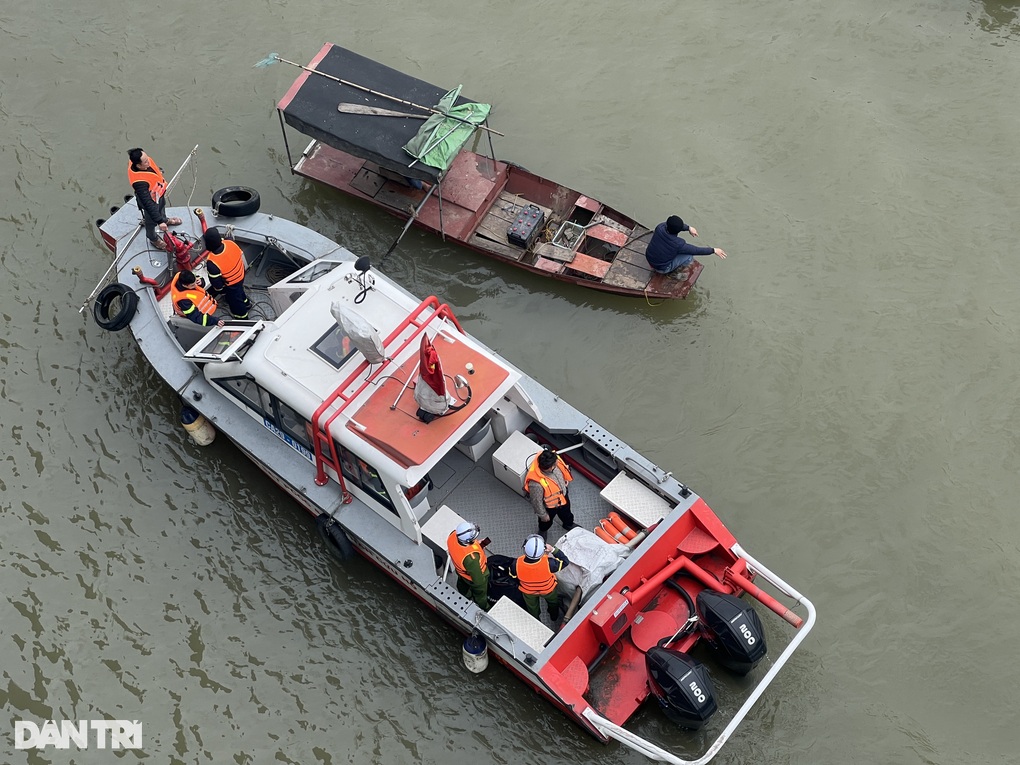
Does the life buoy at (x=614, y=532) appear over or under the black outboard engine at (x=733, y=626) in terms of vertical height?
under

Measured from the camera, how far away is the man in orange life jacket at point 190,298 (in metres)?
10.4

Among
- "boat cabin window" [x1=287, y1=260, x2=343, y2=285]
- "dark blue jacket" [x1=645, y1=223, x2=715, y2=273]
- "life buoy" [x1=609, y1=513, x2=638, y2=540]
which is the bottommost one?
"boat cabin window" [x1=287, y1=260, x2=343, y2=285]

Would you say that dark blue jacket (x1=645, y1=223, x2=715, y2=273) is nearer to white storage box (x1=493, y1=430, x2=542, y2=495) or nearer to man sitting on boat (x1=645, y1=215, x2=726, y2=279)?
man sitting on boat (x1=645, y1=215, x2=726, y2=279)

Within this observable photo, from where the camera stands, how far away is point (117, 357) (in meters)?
11.9

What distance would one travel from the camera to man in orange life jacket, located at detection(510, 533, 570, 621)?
8.78 m

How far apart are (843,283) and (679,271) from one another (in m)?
2.27

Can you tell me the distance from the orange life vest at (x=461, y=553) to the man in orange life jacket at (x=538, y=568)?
13.2 inches

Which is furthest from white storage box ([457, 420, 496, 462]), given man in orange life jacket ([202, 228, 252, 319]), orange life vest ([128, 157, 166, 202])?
orange life vest ([128, 157, 166, 202])

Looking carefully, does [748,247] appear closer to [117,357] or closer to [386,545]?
[386,545]

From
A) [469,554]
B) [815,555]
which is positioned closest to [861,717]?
[815,555]

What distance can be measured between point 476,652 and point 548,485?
5.80 ft

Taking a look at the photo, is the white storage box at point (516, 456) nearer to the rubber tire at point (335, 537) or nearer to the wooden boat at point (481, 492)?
the wooden boat at point (481, 492)

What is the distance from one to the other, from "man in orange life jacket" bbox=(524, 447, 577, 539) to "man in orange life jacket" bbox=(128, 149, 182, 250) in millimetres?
5128

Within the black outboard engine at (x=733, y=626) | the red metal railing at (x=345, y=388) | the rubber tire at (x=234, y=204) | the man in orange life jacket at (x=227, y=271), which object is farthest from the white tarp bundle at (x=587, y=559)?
the rubber tire at (x=234, y=204)
